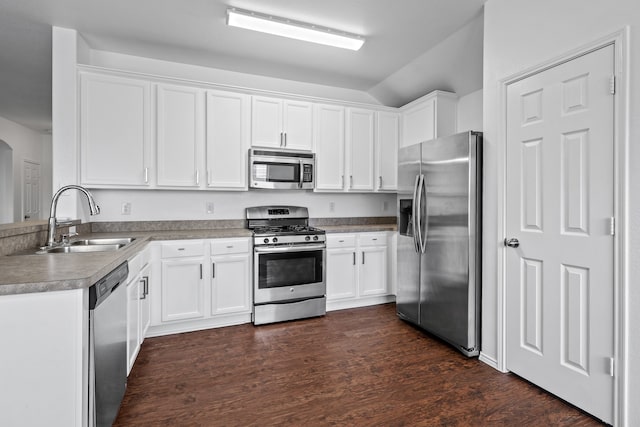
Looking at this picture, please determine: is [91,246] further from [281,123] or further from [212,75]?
[212,75]

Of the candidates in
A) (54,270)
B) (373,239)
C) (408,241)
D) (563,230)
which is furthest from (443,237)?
(54,270)

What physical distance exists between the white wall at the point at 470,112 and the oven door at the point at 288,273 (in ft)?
7.13

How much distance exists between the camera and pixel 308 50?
136 inches

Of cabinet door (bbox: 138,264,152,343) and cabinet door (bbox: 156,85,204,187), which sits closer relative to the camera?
cabinet door (bbox: 138,264,152,343)

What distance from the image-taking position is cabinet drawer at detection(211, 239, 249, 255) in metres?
3.23

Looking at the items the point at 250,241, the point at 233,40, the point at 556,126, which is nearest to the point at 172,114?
the point at 233,40

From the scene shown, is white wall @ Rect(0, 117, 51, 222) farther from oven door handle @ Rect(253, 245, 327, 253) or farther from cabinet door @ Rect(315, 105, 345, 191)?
cabinet door @ Rect(315, 105, 345, 191)

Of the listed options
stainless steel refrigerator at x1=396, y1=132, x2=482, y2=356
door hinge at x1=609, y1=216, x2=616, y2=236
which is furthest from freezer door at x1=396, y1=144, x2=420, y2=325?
door hinge at x1=609, y1=216, x2=616, y2=236

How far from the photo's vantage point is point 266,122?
371cm

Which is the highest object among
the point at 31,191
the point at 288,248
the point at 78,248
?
the point at 31,191

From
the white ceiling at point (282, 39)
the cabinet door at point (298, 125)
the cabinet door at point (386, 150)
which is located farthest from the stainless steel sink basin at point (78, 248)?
the cabinet door at point (386, 150)

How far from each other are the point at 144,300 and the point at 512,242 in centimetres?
285

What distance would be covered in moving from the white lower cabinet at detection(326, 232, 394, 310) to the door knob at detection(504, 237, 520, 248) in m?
1.68

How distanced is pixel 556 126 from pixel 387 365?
1.97 metres
